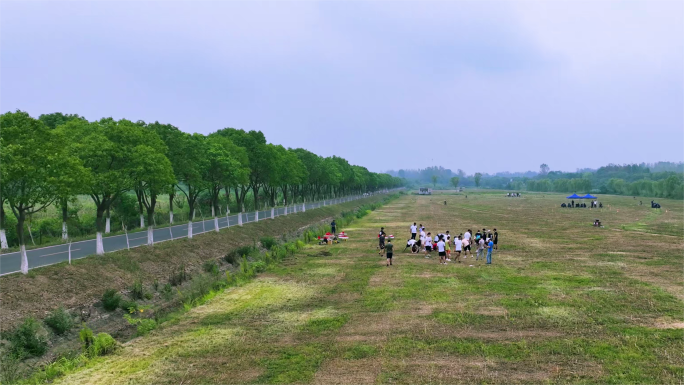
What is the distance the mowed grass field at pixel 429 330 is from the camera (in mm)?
12070

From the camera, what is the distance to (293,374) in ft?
39.9

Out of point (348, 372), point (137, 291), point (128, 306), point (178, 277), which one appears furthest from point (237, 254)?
point (348, 372)

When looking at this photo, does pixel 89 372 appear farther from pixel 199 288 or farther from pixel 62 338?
pixel 199 288

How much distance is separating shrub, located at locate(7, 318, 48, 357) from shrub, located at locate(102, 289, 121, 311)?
439 centimetres

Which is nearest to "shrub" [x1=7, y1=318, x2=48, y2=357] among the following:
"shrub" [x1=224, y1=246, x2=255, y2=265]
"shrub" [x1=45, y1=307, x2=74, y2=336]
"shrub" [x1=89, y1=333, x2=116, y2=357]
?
"shrub" [x1=45, y1=307, x2=74, y2=336]

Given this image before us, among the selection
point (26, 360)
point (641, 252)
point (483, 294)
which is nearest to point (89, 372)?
point (26, 360)

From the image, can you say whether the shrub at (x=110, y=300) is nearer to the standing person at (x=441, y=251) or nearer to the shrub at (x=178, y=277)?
the shrub at (x=178, y=277)

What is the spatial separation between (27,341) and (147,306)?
6670 millimetres

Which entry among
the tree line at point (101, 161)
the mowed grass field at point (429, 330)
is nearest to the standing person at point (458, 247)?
the mowed grass field at point (429, 330)

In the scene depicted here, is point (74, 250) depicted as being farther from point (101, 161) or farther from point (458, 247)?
point (458, 247)

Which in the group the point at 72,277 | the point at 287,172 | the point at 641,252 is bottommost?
the point at 641,252

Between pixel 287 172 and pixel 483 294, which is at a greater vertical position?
Answer: pixel 287 172

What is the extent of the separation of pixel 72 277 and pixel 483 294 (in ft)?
68.7

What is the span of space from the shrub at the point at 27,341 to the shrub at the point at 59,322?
991mm
